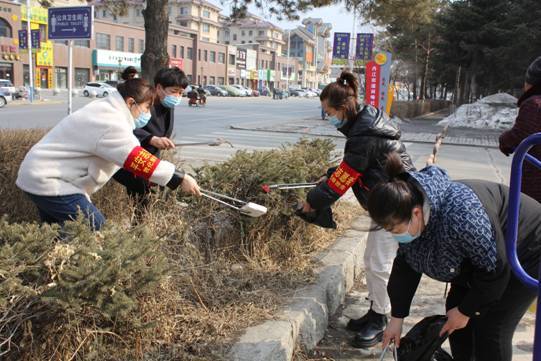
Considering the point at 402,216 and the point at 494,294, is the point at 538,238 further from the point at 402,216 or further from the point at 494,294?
the point at 402,216

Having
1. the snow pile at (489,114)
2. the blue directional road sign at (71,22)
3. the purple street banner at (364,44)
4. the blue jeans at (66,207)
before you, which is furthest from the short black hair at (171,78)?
the snow pile at (489,114)

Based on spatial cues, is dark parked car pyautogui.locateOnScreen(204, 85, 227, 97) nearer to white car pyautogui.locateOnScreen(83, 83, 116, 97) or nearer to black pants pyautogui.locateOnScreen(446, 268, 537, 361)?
white car pyautogui.locateOnScreen(83, 83, 116, 97)

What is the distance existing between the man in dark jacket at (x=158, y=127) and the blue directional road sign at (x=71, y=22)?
4.81 metres

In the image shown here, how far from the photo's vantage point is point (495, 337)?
7.13ft

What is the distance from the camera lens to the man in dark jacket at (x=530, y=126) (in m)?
2.96

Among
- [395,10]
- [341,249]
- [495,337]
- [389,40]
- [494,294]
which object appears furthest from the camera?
[389,40]

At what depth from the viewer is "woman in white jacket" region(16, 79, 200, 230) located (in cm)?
265

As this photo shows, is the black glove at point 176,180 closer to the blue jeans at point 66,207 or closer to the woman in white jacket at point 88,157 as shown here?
the woman in white jacket at point 88,157

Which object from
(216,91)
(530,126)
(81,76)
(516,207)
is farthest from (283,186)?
(216,91)

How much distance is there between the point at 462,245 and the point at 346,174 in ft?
3.49

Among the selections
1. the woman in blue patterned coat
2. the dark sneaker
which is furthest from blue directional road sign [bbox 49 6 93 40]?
the woman in blue patterned coat

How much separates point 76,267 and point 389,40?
3502 cm

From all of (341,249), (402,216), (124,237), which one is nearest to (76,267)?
(124,237)

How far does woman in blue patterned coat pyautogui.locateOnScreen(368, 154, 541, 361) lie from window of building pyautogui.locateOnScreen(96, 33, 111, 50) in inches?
2209
